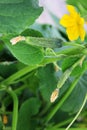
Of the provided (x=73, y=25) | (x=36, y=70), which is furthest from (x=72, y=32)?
(x=36, y=70)

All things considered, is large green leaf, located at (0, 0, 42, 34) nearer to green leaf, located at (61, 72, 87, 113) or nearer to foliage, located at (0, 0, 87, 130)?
foliage, located at (0, 0, 87, 130)

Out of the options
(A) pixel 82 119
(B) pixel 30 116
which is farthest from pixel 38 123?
(A) pixel 82 119

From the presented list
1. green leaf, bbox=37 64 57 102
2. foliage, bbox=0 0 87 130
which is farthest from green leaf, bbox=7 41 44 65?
green leaf, bbox=37 64 57 102

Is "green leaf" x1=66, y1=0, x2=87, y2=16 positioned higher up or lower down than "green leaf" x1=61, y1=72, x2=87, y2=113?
higher up

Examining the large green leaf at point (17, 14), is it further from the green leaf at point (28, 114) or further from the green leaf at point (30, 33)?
the green leaf at point (28, 114)

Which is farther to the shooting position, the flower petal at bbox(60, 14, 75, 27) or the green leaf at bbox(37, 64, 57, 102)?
the green leaf at bbox(37, 64, 57, 102)

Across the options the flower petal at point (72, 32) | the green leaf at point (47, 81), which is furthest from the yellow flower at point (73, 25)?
the green leaf at point (47, 81)

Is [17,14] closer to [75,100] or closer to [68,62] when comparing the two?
[68,62]
